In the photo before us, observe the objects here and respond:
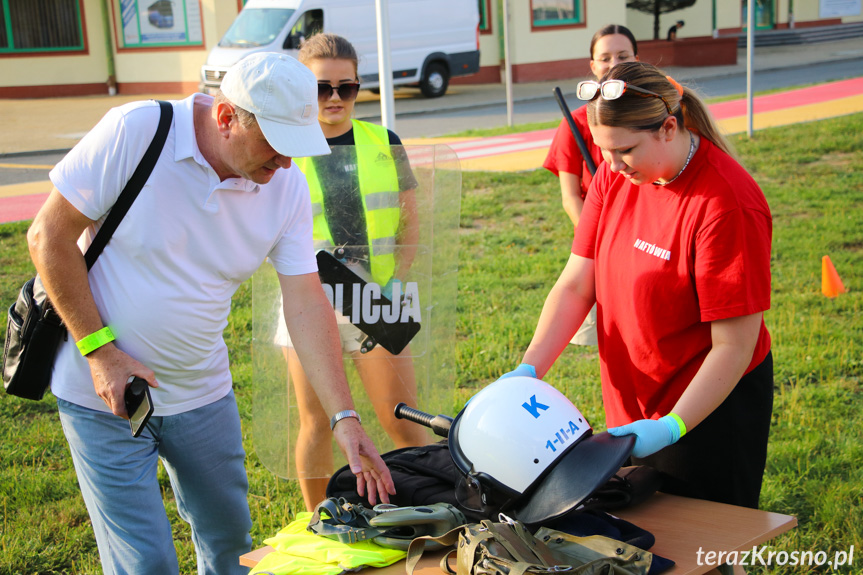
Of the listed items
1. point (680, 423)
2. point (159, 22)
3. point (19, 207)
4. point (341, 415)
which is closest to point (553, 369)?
point (341, 415)

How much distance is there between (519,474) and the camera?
1.87 meters

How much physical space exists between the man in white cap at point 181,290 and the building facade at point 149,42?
62.3 feet

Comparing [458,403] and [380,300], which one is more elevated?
[380,300]

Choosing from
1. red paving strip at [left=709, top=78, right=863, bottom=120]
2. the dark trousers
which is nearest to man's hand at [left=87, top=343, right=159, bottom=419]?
the dark trousers

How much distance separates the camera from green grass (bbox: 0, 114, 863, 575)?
3621 mm

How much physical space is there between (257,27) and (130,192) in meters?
16.4

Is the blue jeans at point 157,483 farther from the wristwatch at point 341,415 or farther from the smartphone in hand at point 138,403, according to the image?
the wristwatch at point 341,415

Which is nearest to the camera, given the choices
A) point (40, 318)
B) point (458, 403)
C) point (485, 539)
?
point (485, 539)

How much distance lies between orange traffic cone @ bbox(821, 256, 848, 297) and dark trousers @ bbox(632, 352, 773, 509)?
4428mm

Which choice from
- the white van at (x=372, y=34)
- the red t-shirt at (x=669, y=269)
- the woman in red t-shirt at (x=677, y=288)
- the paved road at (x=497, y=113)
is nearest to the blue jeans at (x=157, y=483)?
the woman in red t-shirt at (x=677, y=288)

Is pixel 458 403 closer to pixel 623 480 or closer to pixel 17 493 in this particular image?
pixel 17 493

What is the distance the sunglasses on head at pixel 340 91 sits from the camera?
3410 millimetres

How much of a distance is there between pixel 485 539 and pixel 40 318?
138 cm

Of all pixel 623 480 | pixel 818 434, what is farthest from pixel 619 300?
pixel 818 434
